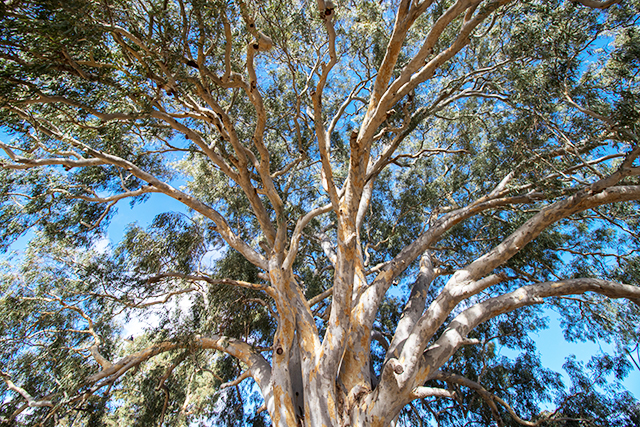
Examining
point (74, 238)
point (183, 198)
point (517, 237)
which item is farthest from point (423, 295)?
point (74, 238)

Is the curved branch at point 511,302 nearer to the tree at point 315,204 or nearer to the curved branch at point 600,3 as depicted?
the tree at point 315,204

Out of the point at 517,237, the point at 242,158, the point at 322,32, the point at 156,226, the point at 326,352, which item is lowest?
the point at 326,352

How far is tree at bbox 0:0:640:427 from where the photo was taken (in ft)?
12.0

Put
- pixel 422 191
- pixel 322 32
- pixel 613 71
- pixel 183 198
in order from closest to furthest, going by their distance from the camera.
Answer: pixel 183 198 → pixel 613 71 → pixel 322 32 → pixel 422 191

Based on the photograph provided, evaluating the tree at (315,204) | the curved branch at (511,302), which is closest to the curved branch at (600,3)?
the tree at (315,204)

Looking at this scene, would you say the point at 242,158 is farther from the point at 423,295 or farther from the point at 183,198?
the point at 423,295

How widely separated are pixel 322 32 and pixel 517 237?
15.9 ft

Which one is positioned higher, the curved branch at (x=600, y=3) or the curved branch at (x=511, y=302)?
the curved branch at (x=600, y=3)

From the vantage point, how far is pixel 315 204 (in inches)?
317

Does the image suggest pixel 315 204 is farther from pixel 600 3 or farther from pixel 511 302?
pixel 600 3

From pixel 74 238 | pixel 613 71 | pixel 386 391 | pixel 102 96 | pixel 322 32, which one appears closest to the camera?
pixel 386 391

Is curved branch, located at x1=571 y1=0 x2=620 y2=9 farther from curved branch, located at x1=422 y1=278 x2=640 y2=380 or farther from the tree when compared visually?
curved branch, located at x1=422 y1=278 x2=640 y2=380

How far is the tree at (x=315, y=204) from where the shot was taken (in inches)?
144

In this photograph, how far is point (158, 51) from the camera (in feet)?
12.0
